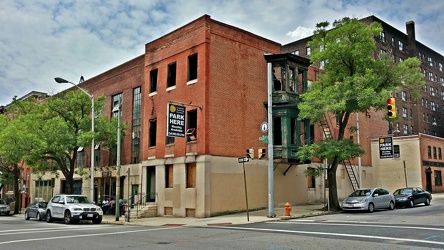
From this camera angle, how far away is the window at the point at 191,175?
26344 mm

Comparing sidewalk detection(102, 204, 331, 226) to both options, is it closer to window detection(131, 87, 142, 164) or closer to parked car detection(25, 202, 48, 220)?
parked car detection(25, 202, 48, 220)

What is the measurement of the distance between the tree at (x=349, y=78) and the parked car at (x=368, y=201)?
0.98 meters

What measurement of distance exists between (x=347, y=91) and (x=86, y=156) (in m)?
24.9

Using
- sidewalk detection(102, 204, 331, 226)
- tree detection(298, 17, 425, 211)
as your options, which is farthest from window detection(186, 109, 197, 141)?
tree detection(298, 17, 425, 211)

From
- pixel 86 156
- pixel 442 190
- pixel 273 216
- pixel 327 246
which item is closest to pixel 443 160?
pixel 442 190

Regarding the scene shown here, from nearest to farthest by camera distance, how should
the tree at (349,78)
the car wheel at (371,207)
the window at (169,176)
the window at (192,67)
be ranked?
the tree at (349,78) < the car wheel at (371,207) < the window at (192,67) < the window at (169,176)

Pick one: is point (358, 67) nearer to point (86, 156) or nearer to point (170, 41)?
point (170, 41)

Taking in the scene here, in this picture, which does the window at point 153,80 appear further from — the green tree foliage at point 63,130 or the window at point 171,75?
the green tree foliage at point 63,130

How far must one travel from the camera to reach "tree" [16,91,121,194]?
2906 centimetres

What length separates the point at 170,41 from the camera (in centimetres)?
2962

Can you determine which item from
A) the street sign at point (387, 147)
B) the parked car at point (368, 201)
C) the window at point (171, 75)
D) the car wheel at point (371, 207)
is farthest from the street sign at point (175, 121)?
the street sign at point (387, 147)

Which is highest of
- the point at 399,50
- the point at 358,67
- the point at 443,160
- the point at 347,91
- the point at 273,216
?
the point at 399,50

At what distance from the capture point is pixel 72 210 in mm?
23922

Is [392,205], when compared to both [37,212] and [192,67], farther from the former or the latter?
[37,212]
